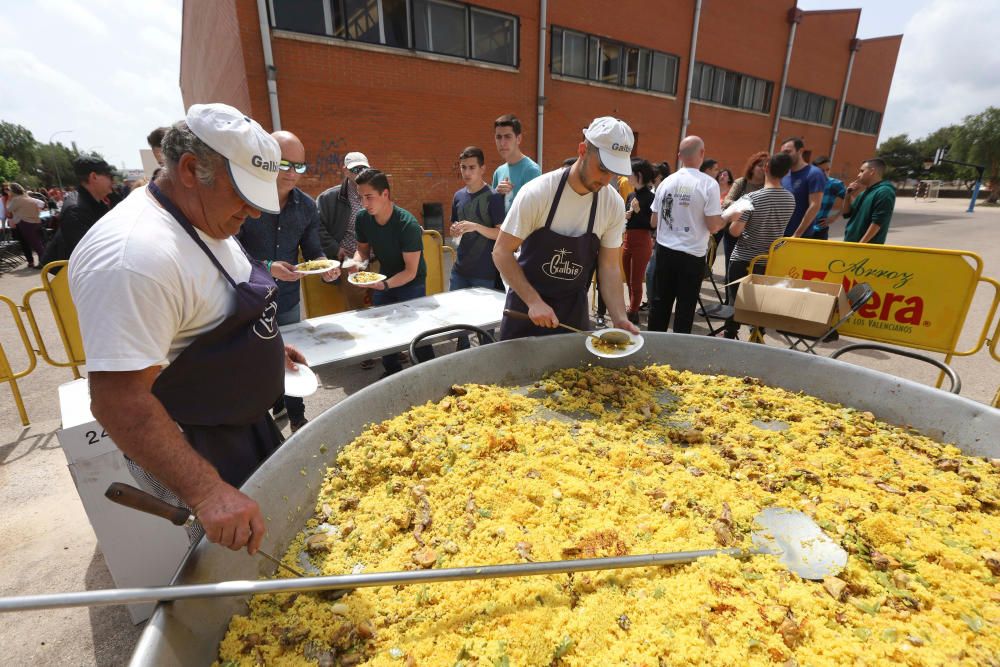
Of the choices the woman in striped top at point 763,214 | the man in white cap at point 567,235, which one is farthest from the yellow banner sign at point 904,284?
the man in white cap at point 567,235

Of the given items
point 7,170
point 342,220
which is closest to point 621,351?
point 342,220

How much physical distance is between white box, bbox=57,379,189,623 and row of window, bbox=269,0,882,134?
405 inches

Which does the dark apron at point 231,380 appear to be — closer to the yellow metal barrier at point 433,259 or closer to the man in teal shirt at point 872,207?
the yellow metal barrier at point 433,259

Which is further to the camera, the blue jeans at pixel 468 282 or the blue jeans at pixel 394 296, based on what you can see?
the blue jeans at pixel 468 282

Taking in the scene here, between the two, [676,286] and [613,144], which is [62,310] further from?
[676,286]

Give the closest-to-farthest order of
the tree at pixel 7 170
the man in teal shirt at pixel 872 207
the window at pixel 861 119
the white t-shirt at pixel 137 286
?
the white t-shirt at pixel 137 286 < the man in teal shirt at pixel 872 207 < the window at pixel 861 119 < the tree at pixel 7 170

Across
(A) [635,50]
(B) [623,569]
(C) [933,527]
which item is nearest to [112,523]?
(B) [623,569]

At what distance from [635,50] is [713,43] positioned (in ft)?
14.9

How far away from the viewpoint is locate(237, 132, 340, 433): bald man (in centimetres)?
330

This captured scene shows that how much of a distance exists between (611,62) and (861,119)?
2143cm

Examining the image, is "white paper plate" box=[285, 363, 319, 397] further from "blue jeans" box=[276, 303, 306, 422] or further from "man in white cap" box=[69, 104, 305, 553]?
"blue jeans" box=[276, 303, 306, 422]

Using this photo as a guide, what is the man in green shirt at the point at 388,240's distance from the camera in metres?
3.54

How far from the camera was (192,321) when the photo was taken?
52.0 inches

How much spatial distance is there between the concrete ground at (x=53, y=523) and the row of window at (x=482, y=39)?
819 centimetres
